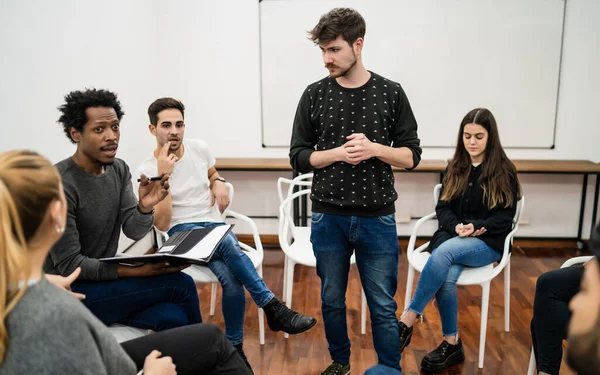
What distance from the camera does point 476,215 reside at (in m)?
2.61

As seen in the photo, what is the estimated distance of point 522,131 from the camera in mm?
4125

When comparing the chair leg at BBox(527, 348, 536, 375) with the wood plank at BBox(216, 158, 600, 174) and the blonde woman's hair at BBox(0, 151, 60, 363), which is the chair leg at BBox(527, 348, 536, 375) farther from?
the blonde woman's hair at BBox(0, 151, 60, 363)

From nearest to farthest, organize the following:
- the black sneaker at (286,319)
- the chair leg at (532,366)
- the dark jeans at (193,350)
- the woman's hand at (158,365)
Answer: the woman's hand at (158,365)
the dark jeans at (193,350)
the chair leg at (532,366)
the black sneaker at (286,319)

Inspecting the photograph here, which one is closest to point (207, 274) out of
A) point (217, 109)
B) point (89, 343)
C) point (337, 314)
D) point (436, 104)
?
point (337, 314)

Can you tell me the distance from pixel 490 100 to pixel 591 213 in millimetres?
1271

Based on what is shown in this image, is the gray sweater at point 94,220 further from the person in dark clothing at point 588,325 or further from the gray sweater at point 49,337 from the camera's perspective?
the person in dark clothing at point 588,325

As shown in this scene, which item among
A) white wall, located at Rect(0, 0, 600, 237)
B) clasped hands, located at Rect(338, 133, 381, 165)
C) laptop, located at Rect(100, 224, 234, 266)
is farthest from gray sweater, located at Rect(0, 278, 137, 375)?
white wall, located at Rect(0, 0, 600, 237)

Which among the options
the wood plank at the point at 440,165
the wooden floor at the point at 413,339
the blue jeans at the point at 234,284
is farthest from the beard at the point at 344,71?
the wood plank at the point at 440,165

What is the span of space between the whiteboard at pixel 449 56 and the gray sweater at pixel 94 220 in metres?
2.31

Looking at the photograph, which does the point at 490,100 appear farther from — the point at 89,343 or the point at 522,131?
the point at 89,343

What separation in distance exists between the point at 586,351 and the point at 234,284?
5.37 ft

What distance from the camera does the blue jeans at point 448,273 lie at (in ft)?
7.95

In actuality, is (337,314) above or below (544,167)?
below

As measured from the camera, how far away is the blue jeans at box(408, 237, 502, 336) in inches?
95.3
